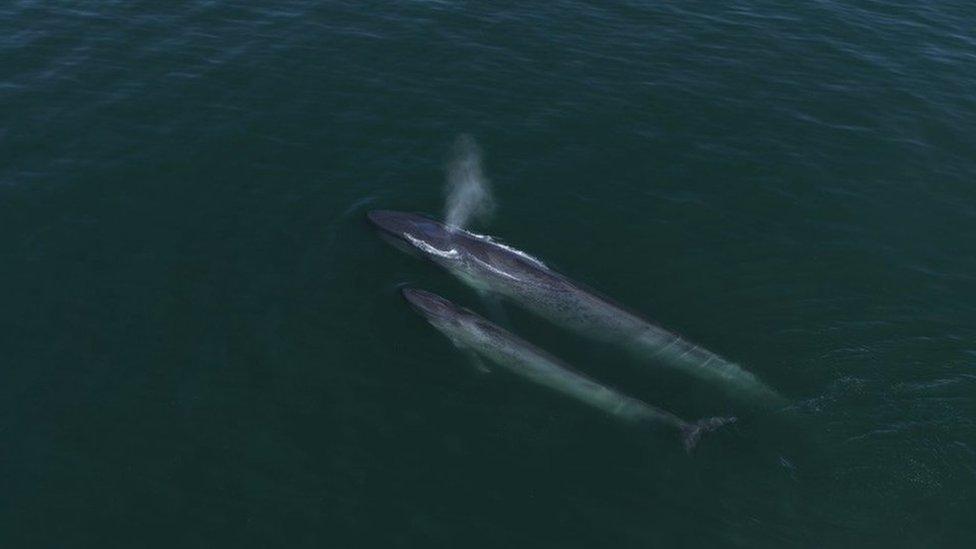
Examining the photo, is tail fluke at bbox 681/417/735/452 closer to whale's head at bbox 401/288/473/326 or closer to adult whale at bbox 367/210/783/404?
adult whale at bbox 367/210/783/404

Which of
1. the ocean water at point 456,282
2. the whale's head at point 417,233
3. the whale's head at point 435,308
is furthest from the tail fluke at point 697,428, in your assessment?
the whale's head at point 417,233

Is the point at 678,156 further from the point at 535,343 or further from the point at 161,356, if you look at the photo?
the point at 161,356

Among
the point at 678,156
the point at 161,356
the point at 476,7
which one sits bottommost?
the point at 161,356

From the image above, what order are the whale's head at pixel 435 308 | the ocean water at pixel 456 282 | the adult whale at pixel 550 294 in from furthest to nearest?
the whale's head at pixel 435 308, the adult whale at pixel 550 294, the ocean water at pixel 456 282

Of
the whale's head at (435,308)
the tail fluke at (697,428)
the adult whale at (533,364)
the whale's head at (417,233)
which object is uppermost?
the whale's head at (417,233)

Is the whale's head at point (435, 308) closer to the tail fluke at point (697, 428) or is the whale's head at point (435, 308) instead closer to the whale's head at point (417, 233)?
the whale's head at point (417, 233)

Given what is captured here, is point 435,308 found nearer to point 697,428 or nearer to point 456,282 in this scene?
point 456,282

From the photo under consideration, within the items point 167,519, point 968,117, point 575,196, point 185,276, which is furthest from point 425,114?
point 968,117
